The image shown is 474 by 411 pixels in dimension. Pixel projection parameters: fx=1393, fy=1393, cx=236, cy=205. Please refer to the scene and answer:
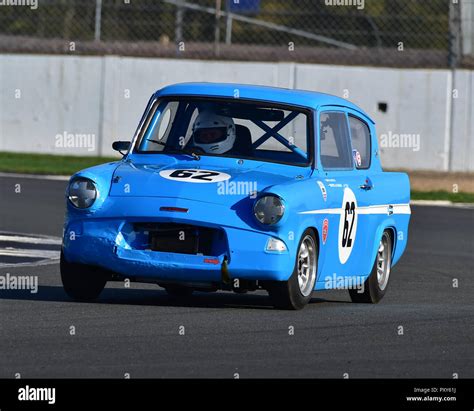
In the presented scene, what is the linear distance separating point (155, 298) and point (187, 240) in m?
1.38

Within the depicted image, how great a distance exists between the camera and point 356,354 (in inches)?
303

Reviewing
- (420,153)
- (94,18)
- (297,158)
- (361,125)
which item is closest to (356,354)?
(297,158)

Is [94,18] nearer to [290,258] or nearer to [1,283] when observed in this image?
[1,283]

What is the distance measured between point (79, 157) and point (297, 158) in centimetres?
1634

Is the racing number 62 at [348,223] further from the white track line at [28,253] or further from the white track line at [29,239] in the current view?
the white track line at [29,239]

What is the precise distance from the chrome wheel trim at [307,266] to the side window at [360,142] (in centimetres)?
134

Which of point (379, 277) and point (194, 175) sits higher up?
point (194, 175)

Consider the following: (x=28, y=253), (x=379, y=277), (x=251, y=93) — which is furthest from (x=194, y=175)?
(x=28, y=253)

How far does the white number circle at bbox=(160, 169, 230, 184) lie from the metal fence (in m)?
16.0

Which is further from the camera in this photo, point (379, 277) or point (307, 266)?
point (379, 277)

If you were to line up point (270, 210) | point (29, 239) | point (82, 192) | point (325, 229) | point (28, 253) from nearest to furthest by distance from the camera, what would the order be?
point (270, 210)
point (82, 192)
point (325, 229)
point (28, 253)
point (29, 239)

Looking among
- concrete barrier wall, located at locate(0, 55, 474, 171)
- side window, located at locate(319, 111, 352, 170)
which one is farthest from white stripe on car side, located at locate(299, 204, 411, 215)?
concrete barrier wall, located at locate(0, 55, 474, 171)

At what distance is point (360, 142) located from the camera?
11023mm
